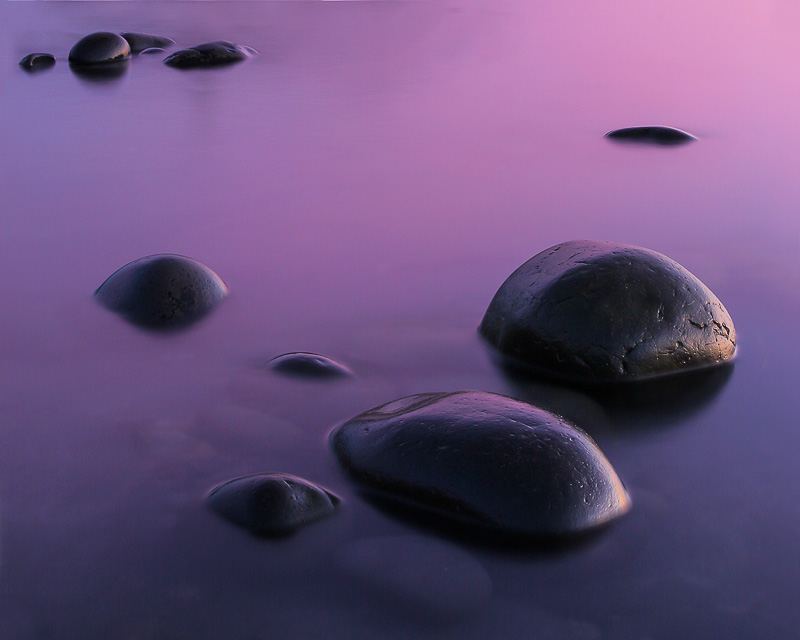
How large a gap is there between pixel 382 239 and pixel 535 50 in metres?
8.65

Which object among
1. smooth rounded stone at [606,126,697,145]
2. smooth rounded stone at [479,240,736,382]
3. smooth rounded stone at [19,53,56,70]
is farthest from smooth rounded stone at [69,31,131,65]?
smooth rounded stone at [479,240,736,382]

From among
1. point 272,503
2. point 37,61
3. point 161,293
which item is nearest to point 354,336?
point 161,293

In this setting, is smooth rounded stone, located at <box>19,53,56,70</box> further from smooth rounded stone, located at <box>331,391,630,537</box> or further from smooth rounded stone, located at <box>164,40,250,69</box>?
smooth rounded stone, located at <box>331,391,630,537</box>

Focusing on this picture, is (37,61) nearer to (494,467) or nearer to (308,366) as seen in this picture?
(308,366)

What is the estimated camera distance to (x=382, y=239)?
638 centimetres

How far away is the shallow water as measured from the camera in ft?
9.92

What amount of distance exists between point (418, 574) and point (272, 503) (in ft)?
1.87

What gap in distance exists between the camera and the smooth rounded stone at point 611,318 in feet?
13.8

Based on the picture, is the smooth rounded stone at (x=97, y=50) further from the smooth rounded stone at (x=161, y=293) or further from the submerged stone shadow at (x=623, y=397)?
the submerged stone shadow at (x=623, y=397)

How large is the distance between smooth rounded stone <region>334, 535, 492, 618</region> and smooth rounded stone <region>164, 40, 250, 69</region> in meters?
10.1

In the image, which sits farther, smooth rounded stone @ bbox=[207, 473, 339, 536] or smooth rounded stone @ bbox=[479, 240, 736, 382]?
smooth rounded stone @ bbox=[479, 240, 736, 382]

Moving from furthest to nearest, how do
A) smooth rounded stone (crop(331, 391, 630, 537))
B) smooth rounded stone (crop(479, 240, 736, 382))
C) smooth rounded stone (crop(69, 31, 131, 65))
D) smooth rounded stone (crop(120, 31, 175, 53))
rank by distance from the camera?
smooth rounded stone (crop(120, 31, 175, 53)) → smooth rounded stone (crop(69, 31, 131, 65)) → smooth rounded stone (crop(479, 240, 736, 382)) → smooth rounded stone (crop(331, 391, 630, 537))

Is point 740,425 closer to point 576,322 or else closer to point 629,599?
point 576,322

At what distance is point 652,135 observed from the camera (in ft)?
30.0
